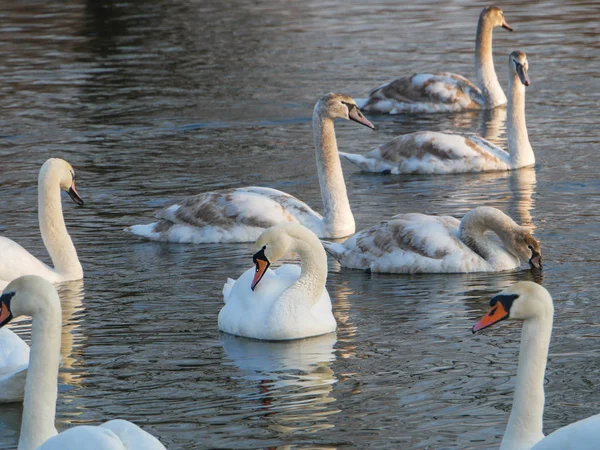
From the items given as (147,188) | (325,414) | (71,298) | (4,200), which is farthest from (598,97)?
(325,414)

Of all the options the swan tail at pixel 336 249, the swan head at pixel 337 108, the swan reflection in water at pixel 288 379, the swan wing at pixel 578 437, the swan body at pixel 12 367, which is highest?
the swan head at pixel 337 108

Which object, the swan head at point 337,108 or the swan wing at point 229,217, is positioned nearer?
the swan wing at point 229,217

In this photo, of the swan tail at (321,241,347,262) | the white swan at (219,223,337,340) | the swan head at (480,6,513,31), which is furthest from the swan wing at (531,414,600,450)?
the swan head at (480,6,513,31)

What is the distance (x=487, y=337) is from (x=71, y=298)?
3.61 metres

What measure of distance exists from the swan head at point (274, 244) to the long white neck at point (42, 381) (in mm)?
3041

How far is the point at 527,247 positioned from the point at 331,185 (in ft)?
8.51

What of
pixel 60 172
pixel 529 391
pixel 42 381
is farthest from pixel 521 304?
pixel 60 172

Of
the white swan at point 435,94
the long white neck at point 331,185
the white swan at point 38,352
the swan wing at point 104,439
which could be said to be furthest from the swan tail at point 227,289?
the white swan at point 435,94

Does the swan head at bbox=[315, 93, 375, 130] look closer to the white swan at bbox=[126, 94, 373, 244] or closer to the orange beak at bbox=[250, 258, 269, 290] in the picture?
the white swan at bbox=[126, 94, 373, 244]

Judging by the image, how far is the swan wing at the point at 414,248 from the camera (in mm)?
11812

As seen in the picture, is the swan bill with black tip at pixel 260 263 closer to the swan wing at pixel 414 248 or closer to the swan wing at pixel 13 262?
the swan wing at pixel 414 248

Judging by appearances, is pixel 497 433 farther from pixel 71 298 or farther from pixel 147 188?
pixel 147 188

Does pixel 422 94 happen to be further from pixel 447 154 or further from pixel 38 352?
pixel 38 352

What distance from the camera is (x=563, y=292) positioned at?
430 inches
